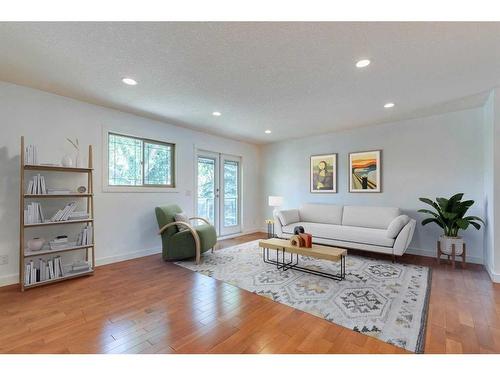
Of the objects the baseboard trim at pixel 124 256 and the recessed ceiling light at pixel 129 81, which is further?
the baseboard trim at pixel 124 256

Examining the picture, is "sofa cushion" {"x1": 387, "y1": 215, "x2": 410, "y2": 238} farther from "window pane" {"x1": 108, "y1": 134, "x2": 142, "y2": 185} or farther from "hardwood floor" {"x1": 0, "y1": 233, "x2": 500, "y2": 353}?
"window pane" {"x1": 108, "y1": 134, "x2": 142, "y2": 185}

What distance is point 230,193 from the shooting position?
19.0ft

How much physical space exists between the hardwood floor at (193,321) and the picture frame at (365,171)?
6.66 feet

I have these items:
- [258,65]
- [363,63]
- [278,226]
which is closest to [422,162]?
[363,63]

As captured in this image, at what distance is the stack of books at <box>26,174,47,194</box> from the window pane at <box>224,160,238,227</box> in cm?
342

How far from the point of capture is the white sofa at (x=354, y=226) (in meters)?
3.54

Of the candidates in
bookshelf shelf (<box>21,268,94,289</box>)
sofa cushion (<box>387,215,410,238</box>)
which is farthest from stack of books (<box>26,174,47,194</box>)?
sofa cushion (<box>387,215,410,238</box>)

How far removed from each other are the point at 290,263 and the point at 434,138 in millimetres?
3265

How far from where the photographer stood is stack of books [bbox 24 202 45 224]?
106 inches

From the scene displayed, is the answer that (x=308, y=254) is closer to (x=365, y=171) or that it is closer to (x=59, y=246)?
(x=365, y=171)

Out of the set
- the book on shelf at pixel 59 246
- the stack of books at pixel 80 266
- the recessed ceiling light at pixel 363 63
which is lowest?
the stack of books at pixel 80 266

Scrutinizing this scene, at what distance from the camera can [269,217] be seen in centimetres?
630

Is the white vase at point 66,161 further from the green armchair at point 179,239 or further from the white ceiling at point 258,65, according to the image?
the green armchair at point 179,239

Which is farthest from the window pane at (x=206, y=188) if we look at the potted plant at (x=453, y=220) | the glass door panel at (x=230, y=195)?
the potted plant at (x=453, y=220)
